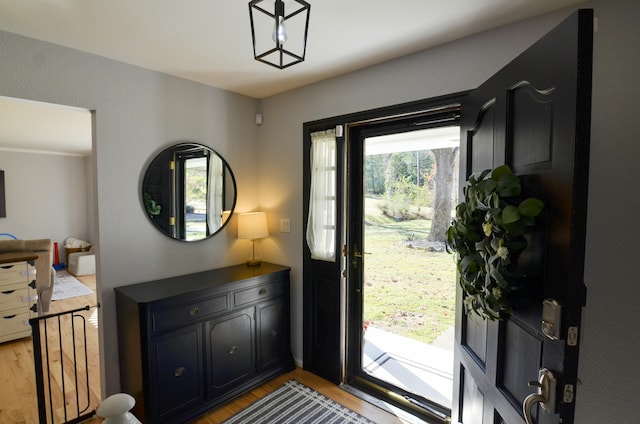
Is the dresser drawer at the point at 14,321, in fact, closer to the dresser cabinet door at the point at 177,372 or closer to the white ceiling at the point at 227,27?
the dresser cabinet door at the point at 177,372

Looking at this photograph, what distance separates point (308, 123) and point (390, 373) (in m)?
2.19

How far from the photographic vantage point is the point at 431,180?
2.29m

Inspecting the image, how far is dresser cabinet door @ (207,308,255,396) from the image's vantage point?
236 cm

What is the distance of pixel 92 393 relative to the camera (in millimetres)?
2541

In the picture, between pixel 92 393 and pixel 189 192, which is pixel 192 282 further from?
pixel 92 393

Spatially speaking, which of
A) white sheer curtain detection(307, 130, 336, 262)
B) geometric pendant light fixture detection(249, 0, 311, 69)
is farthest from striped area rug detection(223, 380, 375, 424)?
geometric pendant light fixture detection(249, 0, 311, 69)

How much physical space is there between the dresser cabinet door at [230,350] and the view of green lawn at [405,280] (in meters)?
0.98

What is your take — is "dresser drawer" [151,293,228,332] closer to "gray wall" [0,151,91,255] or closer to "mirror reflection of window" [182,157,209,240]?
"mirror reflection of window" [182,157,209,240]

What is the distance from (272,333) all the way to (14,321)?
2971mm

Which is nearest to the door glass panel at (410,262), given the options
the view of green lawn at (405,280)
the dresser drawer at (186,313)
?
the view of green lawn at (405,280)

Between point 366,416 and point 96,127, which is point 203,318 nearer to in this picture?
A: point 366,416

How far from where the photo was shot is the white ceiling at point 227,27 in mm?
1604

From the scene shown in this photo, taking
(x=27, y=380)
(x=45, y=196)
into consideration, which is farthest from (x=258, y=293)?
(x=45, y=196)

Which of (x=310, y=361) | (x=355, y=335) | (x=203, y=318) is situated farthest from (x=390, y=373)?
(x=203, y=318)
